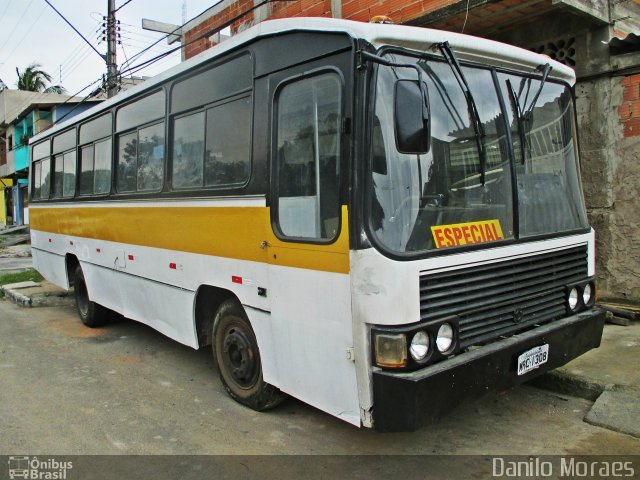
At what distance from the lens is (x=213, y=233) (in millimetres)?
4344

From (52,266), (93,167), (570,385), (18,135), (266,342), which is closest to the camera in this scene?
(266,342)

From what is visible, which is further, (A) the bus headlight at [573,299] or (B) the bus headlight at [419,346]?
(A) the bus headlight at [573,299]

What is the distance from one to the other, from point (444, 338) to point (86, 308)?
602cm

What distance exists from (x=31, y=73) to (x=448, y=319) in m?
46.3

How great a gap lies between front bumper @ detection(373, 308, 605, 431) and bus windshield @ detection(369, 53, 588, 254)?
67cm

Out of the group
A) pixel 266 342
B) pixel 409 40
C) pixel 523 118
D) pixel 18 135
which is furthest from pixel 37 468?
pixel 18 135

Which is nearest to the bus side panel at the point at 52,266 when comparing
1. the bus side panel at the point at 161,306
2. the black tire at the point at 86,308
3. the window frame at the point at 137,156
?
the black tire at the point at 86,308

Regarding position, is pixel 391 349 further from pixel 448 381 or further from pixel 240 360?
pixel 240 360

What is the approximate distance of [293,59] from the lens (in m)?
3.49

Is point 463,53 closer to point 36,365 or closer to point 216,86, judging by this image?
point 216,86

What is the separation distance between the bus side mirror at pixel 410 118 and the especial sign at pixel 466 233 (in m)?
0.53

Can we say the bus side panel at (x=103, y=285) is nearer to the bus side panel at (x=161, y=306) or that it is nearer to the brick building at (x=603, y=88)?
the bus side panel at (x=161, y=306)

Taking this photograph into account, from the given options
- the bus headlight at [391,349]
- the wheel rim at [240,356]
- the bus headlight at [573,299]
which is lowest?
the wheel rim at [240,356]

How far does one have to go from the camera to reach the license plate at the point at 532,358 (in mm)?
3408
